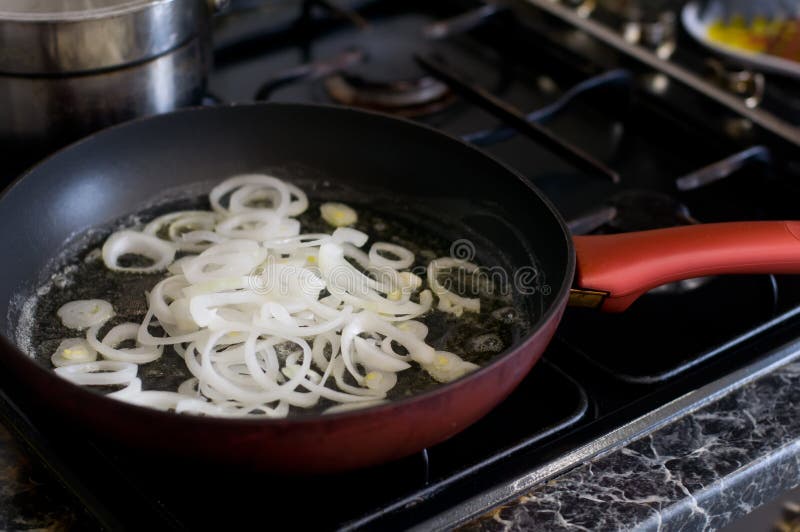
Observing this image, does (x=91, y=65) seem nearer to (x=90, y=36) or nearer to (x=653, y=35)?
(x=90, y=36)

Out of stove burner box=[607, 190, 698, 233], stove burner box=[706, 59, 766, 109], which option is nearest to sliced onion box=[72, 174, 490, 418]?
stove burner box=[607, 190, 698, 233]

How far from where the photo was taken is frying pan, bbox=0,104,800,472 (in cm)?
63

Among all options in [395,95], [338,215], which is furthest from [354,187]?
[395,95]

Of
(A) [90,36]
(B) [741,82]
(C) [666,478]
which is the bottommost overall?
(C) [666,478]

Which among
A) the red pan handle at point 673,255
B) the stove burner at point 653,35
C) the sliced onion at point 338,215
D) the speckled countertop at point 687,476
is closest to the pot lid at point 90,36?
the sliced onion at point 338,215

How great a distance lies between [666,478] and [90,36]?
712 millimetres

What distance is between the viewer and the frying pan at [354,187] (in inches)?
24.9

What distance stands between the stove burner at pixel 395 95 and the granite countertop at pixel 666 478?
2.05ft

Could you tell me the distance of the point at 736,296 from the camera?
995 millimetres

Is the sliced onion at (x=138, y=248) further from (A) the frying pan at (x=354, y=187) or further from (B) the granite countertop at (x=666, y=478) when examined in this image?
(B) the granite countertop at (x=666, y=478)

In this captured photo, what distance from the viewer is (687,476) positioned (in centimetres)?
77

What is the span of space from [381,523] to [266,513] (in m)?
0.09

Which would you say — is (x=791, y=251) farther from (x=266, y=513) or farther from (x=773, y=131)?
(x=266, y=513)

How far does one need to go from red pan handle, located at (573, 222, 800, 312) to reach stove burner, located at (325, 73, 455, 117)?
52 centimetres
